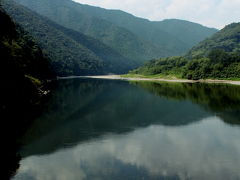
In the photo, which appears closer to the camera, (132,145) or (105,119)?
(132,145)

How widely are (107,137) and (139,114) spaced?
21.4 m

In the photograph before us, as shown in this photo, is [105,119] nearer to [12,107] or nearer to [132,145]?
[12,107]

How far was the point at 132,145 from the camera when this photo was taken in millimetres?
35312

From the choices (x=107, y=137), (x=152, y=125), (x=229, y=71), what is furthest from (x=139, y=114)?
(x=229, y=71)

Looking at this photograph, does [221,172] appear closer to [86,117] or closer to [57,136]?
[57,136]

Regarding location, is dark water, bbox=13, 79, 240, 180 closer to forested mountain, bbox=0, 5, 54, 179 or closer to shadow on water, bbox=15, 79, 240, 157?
shadow on water, bbox=15, 79, 240, 157

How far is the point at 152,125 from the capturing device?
157 feet

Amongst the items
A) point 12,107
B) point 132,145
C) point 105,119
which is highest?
point 12,107

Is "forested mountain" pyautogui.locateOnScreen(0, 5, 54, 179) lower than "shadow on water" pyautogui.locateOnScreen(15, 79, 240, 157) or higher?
higher

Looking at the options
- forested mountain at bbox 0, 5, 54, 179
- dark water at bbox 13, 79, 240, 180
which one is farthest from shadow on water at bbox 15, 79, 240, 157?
forested mountain at bbox 0, 5, 54, 179

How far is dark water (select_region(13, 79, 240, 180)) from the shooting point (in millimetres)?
26328

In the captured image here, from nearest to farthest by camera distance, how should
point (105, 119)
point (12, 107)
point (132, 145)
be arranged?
point (132, 145)
point (12, 107)
point (105, 119)

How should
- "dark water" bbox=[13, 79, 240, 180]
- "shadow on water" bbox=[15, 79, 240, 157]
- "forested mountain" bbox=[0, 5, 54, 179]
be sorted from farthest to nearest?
"shadow on water" bbox=[15, 79, 240, 157], "forested mountain" bbox=[0, 5, 54, 179], "dark water" bbox=[13, 79, 240, 180]

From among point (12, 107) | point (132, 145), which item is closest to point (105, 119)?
point (12, 107)
